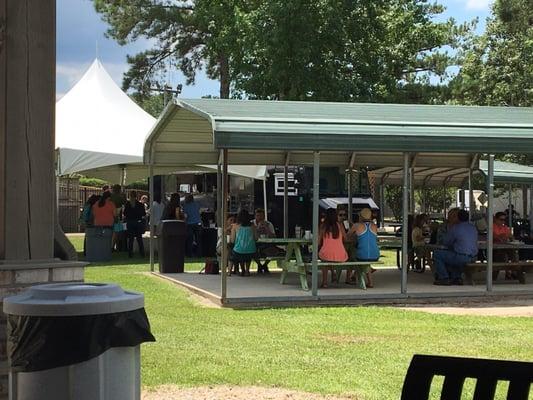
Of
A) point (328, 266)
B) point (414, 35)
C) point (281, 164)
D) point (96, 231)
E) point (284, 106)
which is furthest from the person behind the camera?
point (414, 35)

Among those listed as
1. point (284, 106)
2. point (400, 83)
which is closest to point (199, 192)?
point (400, 83)

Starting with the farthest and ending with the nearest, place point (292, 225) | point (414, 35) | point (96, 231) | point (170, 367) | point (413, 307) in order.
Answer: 1. point (414, 35)
2. point (292, 225)
3. point (96, 231)
4. point (413, 307)
5. point (170, 367)

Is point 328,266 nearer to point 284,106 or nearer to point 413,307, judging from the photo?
point 413,307

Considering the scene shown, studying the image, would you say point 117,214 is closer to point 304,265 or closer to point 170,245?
point 170,245

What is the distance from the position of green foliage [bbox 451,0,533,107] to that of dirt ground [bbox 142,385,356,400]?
24502 mm

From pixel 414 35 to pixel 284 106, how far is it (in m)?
19.6

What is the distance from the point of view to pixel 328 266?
1218cm

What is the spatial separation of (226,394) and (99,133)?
48.1ft

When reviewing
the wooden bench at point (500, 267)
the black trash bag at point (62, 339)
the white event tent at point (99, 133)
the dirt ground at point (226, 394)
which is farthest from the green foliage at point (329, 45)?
the black trash bag at point (62, 339)

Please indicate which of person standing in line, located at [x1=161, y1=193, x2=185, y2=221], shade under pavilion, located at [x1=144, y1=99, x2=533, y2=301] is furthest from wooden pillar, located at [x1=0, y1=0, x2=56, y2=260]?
person standing in line, located at [x1=161, y1=193, x2=185, y2=221]

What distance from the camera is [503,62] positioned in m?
29.5

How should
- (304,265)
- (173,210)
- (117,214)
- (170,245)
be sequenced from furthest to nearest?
1. (117,214)
2. (173,210)
3. (170,245)
4. (304,265)

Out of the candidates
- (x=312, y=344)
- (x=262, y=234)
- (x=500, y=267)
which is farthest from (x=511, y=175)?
(x=312, y=344)

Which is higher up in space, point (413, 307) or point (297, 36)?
point (297, 36)
